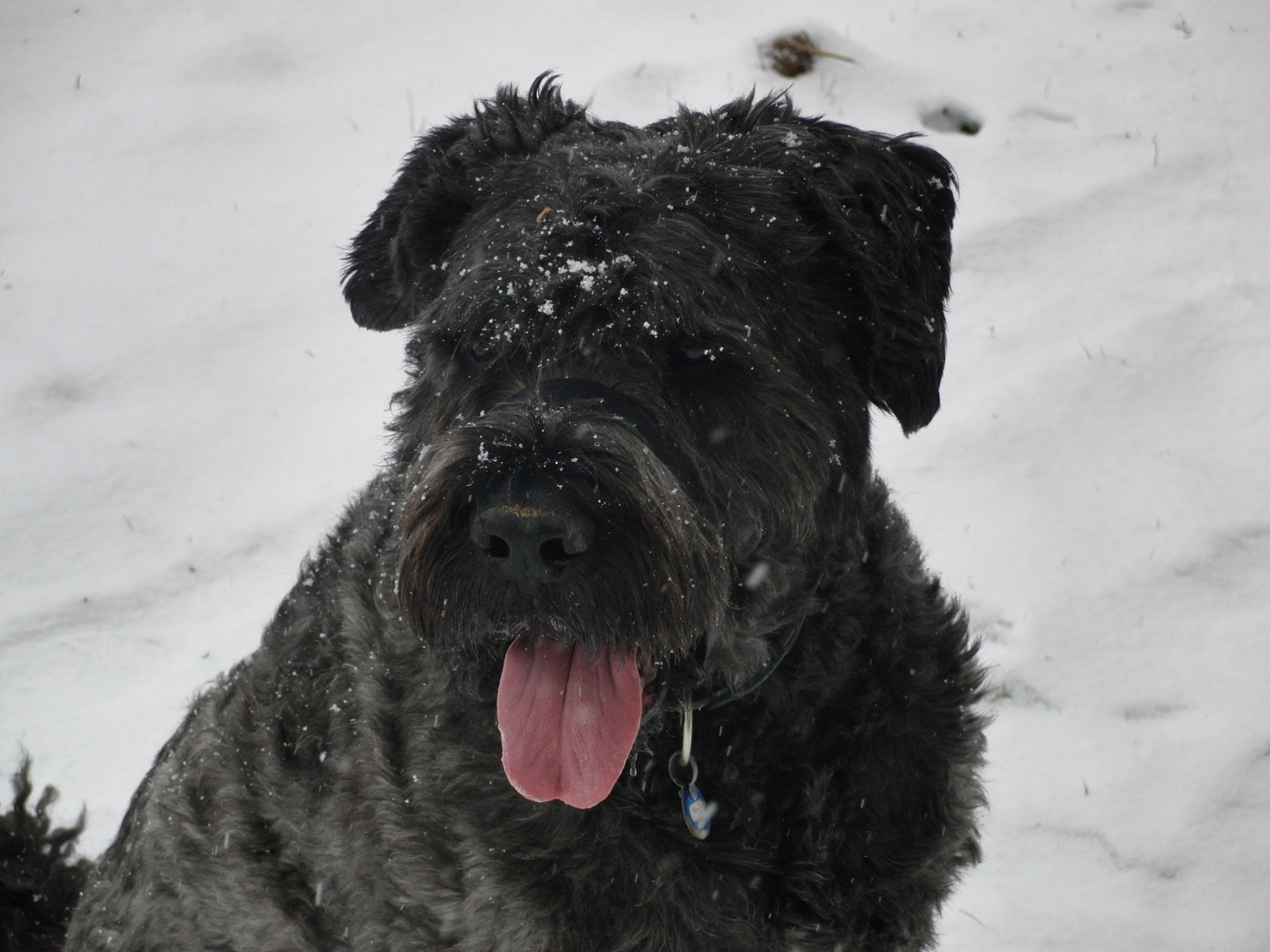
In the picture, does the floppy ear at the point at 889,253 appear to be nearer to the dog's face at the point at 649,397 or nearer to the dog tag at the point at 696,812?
the dog's face at the point at 649,397

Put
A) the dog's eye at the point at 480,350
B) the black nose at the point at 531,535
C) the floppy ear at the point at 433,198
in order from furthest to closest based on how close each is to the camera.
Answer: the floppy ear at the point at 433,198 → the dog's eye at the point at 480,350 → the black nose at the point at 531,535

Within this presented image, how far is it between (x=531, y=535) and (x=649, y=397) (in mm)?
508

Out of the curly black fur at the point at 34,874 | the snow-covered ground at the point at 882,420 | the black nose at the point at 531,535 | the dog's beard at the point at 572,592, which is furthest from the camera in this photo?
the snow-covered ground at the point at 882,420

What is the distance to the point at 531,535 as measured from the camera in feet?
7.44

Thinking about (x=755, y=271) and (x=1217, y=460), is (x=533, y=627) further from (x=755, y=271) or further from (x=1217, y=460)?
(x=1217, y=460)

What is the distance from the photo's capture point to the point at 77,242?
7.80 meters

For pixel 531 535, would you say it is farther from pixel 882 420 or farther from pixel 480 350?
pixel 882 420

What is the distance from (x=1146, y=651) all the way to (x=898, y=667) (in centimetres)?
226

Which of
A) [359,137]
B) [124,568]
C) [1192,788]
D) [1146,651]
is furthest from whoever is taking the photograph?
[359,137]

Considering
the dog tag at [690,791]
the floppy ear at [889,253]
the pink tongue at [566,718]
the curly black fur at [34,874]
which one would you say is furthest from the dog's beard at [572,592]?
the curly black fur at [34,874]

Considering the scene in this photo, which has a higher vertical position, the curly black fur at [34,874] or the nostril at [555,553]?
the nostril at [555,553]

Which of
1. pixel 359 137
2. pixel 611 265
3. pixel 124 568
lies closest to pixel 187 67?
pixel 359 137

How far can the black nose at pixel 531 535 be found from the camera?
2.26 meters

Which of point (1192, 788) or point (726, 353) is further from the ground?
point (726, 353)
